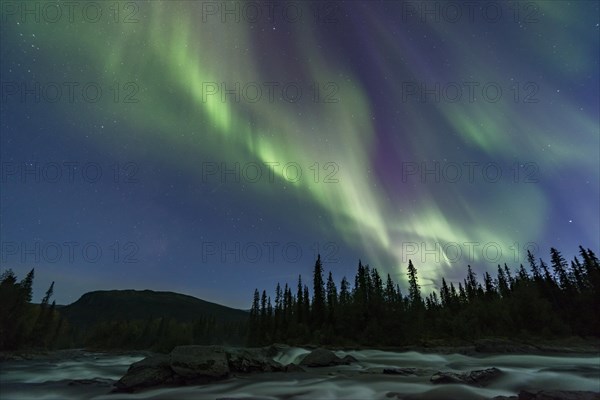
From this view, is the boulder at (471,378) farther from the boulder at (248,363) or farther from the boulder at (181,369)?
the boulder at (181,369)

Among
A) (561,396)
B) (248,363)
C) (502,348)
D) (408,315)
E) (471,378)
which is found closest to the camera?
(561,396)

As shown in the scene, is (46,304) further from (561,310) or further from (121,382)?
(561,310)

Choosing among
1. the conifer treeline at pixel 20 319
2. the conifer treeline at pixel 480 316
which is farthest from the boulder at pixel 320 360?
the conifer treeline at pixel 20 319

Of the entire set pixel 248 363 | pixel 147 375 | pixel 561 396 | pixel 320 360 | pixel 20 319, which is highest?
pixel 20 319

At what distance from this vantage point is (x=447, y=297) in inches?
4966

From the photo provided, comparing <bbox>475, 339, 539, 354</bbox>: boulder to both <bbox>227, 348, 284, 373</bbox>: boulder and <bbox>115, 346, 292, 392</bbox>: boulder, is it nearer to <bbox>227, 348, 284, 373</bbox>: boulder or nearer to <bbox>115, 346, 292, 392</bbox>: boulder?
<bbox>227, 348, 284, 373</bbox>: boulder

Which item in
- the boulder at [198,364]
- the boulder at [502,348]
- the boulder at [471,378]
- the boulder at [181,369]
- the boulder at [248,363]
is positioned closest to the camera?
the boulder at [471,378]

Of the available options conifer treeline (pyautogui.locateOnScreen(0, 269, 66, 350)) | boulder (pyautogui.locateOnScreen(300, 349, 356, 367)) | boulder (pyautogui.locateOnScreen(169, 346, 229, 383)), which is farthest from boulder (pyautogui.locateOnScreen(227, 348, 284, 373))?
conifer treeline (pyautogui.locateOnScreen(0, 269, 66, 350))

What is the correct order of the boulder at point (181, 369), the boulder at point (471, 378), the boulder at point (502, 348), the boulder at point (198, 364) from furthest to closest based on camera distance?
the boulder at point (502, 348) < the boulder at point (198, 364) < the boulder at point (181, 369) < the boulder at point (471, 378)

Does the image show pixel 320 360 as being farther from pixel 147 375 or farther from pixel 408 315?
pixel 408 315

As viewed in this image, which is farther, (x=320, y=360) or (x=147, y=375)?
(x=320, y=360)

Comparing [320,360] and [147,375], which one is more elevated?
[147,375]

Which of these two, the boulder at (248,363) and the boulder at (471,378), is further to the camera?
the boulder at (248,363)

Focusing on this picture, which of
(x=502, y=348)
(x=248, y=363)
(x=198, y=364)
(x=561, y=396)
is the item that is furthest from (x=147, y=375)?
(x=502, y=348)
